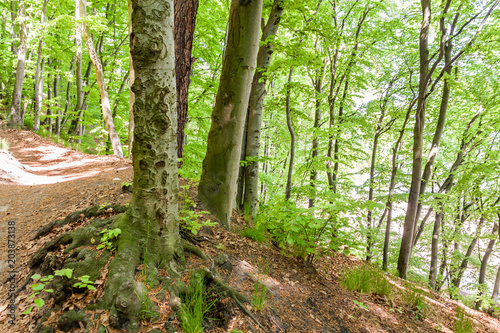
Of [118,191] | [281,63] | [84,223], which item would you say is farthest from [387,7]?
[84,223]

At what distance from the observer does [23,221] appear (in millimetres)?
3387

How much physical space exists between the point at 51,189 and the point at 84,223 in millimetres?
2964

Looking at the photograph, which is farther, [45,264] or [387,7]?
[387,7]

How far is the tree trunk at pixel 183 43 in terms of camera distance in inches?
161

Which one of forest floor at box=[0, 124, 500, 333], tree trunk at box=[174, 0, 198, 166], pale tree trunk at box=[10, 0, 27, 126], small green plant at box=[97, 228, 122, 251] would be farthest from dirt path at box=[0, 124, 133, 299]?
pale tree trunk at box=[10, 0, 27, 126]

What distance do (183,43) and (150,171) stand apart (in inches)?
124

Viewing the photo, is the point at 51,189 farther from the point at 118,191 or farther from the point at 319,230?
the point at 319,230

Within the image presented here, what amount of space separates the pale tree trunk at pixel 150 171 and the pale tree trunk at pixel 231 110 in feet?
5.13

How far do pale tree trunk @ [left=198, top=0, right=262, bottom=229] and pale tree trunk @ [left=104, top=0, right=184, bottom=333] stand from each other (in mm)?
1563

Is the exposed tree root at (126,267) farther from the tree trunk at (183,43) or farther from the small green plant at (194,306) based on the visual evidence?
the tree trunk at (183,43)

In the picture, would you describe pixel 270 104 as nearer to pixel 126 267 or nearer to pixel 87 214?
pixel 87 214

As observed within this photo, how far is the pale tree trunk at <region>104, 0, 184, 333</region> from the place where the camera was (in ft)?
5.81

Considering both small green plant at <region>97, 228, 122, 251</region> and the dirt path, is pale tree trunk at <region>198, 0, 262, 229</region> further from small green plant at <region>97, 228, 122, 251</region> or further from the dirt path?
small green plant at <region>97, 228, 122, 251</region>

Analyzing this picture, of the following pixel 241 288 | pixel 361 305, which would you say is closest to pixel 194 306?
pixel 241 288
